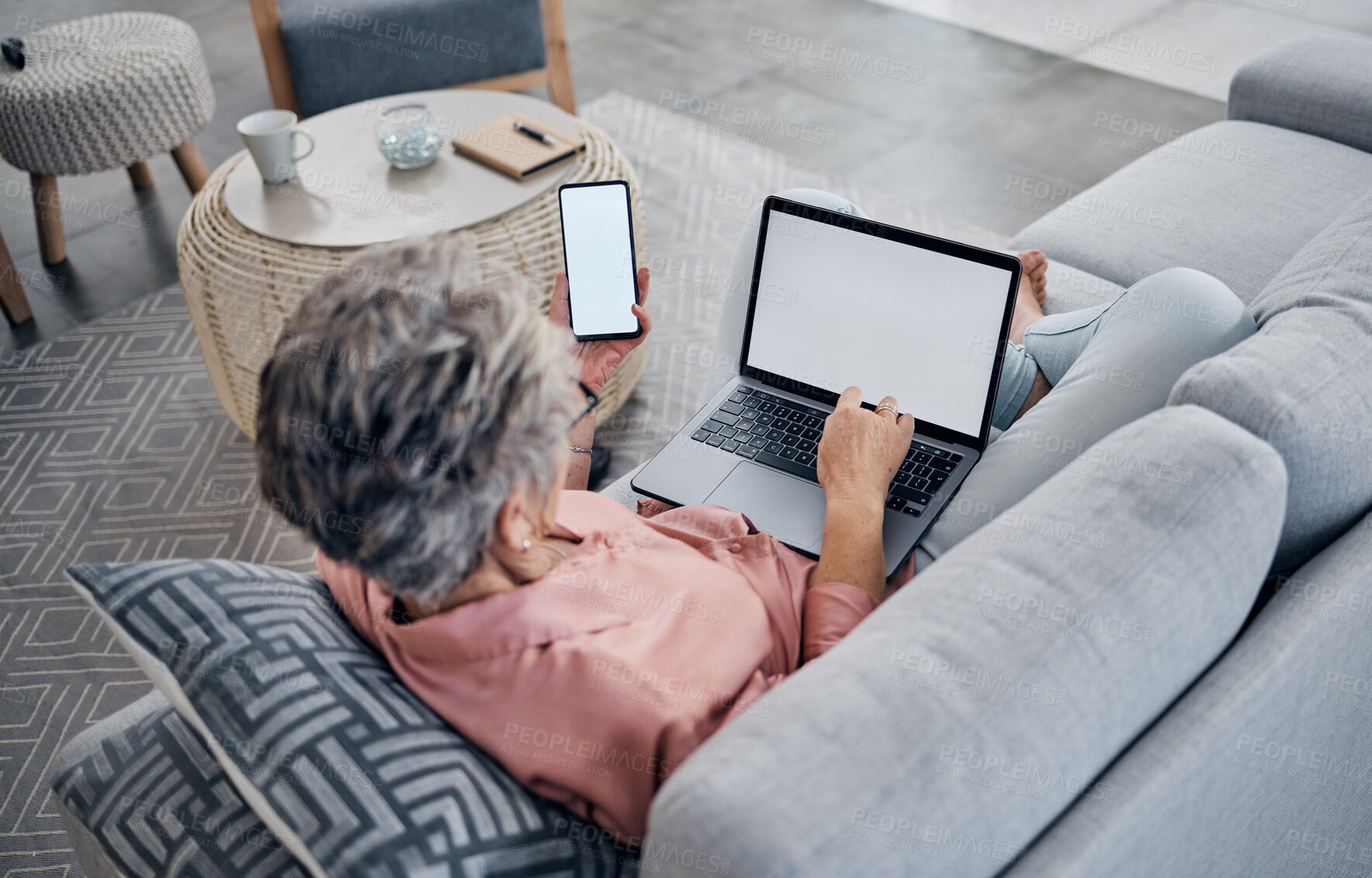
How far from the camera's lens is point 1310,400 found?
0.92 meters

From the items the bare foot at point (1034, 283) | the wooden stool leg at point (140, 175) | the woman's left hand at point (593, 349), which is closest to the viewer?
the woman's left hand at point (593, 349)

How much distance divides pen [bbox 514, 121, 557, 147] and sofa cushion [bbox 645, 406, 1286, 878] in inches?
61.5

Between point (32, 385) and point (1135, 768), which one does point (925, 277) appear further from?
point (32, 385)

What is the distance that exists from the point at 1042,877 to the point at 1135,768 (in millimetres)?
131

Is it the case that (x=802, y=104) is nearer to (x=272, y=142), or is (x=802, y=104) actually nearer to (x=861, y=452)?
(x=272, y=142)

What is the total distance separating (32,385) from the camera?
8.08 feet

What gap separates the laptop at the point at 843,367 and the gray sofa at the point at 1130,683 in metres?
0.23

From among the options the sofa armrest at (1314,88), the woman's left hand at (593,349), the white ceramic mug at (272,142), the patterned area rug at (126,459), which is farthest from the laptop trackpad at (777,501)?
the sofa armrest at (1314,88)

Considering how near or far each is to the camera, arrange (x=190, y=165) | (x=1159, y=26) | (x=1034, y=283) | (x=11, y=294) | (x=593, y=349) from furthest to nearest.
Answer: (x=1159, y=26) < (x=190, y=165) < (x=11, y=294) < (x=1034, y=283) < (x=593, y=349)

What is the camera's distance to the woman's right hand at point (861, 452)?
1.19 metres

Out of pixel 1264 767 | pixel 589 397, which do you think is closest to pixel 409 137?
pixel 589 397

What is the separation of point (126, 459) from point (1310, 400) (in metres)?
2.31

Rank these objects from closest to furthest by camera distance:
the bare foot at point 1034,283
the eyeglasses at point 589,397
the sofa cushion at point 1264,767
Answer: the sofa cushion at point 1264,767 < the eyeglasses at point 589,397 < the bare foot at point 1034,283

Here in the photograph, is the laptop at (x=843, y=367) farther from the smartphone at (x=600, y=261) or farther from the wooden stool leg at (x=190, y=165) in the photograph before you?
the wooden stool leg at (x=190, y=165)
